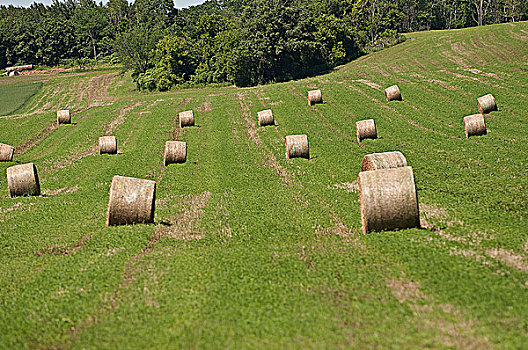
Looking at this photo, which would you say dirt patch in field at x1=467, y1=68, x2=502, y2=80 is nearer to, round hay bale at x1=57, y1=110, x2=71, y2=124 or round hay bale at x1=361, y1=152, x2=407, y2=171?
round hay bale at x1=361, y1=152, x2=407, y2=171

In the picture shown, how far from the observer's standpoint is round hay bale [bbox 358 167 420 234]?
12.7 m

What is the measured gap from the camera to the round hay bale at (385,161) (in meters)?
17.0

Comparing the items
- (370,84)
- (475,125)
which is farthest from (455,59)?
(475,125)

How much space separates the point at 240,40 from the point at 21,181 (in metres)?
59.4

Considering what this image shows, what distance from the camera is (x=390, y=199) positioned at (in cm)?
1273

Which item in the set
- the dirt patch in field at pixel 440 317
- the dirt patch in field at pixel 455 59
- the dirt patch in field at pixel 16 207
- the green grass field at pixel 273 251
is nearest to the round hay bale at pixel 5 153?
the green grass field at pixel 273 251

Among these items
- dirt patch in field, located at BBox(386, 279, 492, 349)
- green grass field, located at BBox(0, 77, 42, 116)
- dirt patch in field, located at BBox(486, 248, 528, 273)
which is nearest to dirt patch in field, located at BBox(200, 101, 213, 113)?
green grass field, located at BBox(0, 77, 42, 116)

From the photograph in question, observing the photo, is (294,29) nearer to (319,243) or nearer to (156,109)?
(156,109)

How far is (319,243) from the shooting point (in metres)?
13.2

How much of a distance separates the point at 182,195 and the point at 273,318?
1164 cm

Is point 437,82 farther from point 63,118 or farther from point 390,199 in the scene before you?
point 63,118

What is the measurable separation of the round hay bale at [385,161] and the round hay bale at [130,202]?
30.2 feet

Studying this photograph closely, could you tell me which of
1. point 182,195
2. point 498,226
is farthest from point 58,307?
point 498,226

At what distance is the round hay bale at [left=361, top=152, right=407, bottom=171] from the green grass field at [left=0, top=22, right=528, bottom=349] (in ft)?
5.36
